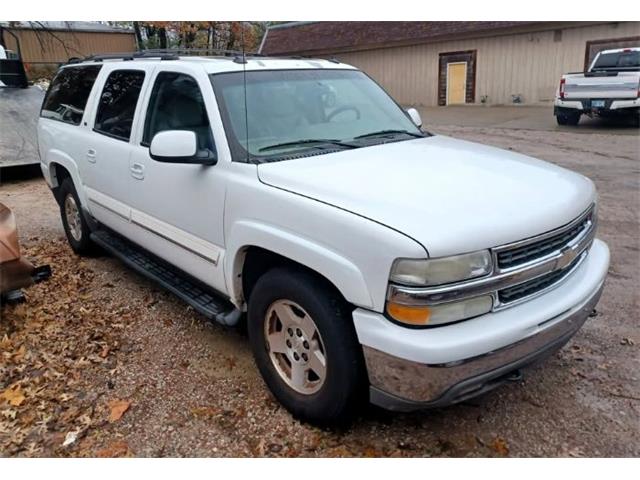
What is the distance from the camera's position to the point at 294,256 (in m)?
2.62

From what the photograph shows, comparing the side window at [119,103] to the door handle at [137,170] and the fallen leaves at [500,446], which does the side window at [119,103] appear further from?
the fallen leaves at [500,446]

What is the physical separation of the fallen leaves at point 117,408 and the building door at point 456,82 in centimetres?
2217

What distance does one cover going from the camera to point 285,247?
2.67 metres

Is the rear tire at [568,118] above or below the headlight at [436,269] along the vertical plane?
below

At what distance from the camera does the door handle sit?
153 inches

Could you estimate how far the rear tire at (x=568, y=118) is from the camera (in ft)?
49.1

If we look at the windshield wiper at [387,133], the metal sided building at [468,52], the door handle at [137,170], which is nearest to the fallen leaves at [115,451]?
the door handle at [137,170]

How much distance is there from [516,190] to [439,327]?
2.84ft

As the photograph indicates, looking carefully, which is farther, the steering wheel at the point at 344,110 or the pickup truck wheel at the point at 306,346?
the steering wheel at the point at 344,110

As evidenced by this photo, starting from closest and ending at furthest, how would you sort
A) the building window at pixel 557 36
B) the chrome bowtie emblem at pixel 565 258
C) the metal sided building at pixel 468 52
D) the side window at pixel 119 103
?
the chrome bowtie emblem at pixel 565 258
the side window at pixel 119 103
the metal sided building at pixel 468 52
the building window at pixel 557 36

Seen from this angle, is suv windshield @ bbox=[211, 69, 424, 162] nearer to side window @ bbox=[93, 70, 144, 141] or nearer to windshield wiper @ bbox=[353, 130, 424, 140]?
windshield wiper @ bbox=[353, 130, 424, 140]

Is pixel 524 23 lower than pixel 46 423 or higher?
higher

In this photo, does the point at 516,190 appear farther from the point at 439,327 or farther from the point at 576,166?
the point at 576,166

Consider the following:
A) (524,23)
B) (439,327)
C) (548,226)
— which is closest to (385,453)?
(439,327)
